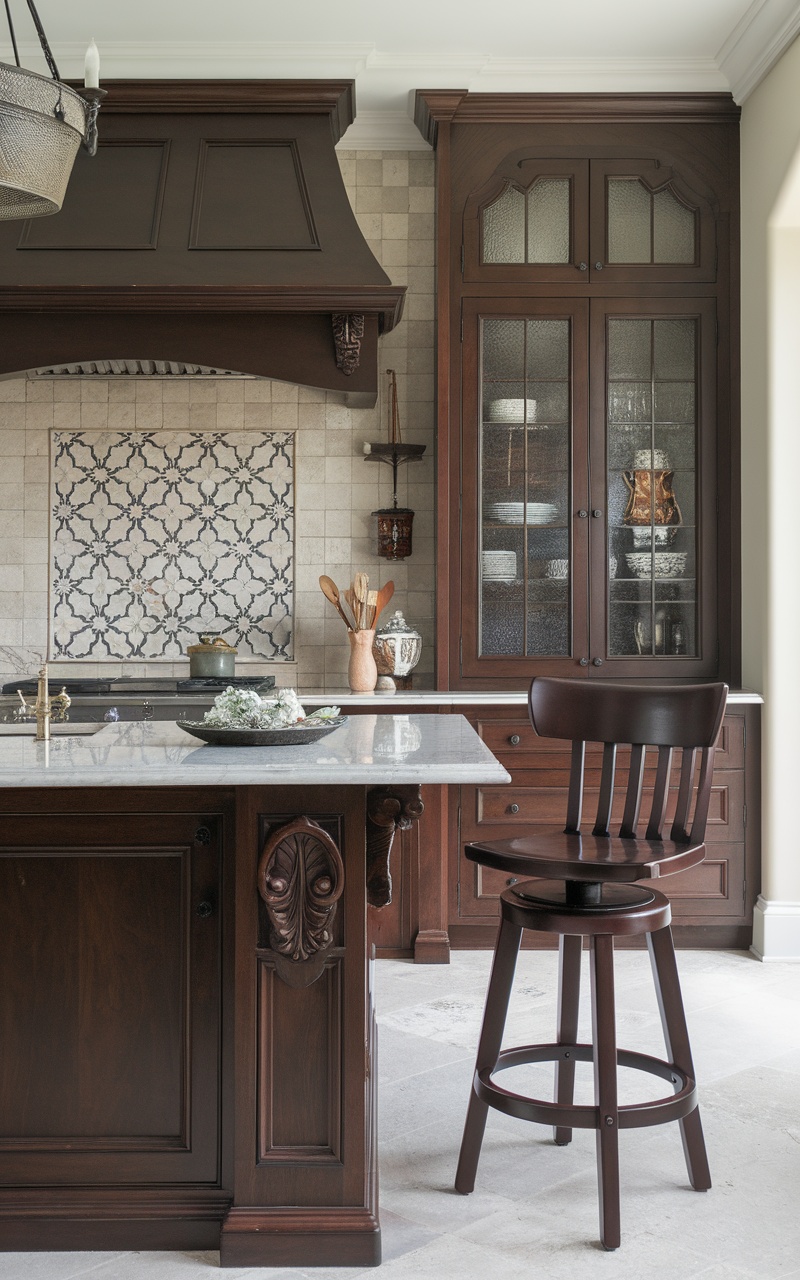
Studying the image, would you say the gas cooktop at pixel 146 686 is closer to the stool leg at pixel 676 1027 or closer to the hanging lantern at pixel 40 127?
the stool leg at pixel 676 1027

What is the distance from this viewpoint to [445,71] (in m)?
4.16

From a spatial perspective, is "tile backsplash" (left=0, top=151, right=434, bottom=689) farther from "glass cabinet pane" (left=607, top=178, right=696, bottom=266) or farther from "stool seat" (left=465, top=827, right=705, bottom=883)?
"stool seat" (left=465, top=827, right=705, bottom=883)

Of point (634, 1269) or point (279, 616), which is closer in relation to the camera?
point (634, 1269)

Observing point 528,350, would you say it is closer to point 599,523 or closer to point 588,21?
point 599,523

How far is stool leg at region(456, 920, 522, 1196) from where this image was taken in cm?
235

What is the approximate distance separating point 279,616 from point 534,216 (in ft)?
6.01

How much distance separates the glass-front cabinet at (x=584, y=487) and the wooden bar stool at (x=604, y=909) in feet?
5.45

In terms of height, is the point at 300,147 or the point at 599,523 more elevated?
the point at 300,147

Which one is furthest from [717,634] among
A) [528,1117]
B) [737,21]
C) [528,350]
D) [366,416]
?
[528,1117]

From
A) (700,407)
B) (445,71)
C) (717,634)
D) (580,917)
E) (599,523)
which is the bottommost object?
(580,917)

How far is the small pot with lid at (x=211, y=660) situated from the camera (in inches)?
166

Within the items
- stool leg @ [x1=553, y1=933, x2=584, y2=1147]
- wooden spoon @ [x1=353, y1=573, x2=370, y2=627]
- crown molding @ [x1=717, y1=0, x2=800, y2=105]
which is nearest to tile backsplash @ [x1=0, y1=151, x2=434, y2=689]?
wooden spoon @ [x1=353, y1=573, x2=370, y2=627]

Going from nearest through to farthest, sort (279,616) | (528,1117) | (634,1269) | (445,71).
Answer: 1. (634,1269)
2. (528,1117)
3. (445,71)
4. (279,616)

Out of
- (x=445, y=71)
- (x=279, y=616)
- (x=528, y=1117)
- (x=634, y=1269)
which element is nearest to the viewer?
(x=634, y=1269)
